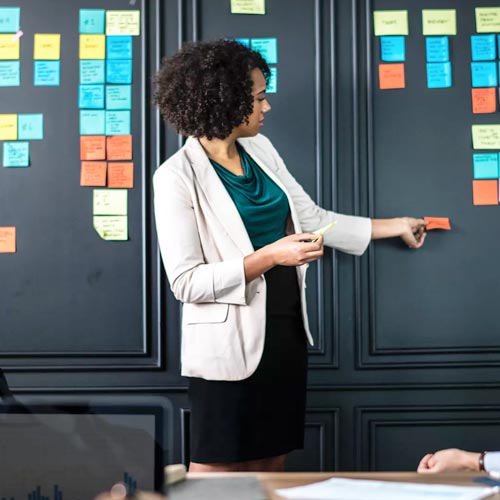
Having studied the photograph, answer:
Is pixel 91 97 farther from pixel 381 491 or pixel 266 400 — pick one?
pixel 381 491

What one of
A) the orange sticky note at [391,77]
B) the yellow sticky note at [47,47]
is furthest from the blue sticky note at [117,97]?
the orange sticky note at [391,77]

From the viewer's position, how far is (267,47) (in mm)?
3084

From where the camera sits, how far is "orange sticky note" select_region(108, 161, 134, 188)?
3064 millimetres

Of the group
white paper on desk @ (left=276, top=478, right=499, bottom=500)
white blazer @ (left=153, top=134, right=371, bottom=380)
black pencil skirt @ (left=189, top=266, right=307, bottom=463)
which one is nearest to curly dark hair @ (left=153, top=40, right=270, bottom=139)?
white blazer @ (left=153, top=134, right=371, bottom=380)

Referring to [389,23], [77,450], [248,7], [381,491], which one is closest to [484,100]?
[389,23]

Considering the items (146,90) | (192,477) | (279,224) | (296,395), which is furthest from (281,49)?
(192,477)

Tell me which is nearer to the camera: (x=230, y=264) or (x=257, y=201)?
(x=230, y=264)

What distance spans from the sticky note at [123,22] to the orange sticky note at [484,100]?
1.29 m

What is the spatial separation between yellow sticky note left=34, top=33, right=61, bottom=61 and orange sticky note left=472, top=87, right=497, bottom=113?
1.58 meters

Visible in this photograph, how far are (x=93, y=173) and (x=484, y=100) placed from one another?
4.91 ft

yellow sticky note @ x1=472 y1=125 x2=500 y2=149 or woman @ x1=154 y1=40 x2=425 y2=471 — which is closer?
woman @ x1=154 y1=40 x2=425 y2=471

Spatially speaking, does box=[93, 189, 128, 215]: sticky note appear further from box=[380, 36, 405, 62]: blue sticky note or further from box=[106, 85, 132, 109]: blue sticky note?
box=[380, 36, 405, 62]: blue sticky note

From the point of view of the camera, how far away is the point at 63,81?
3.09 meters

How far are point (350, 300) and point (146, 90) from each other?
1101 mm
